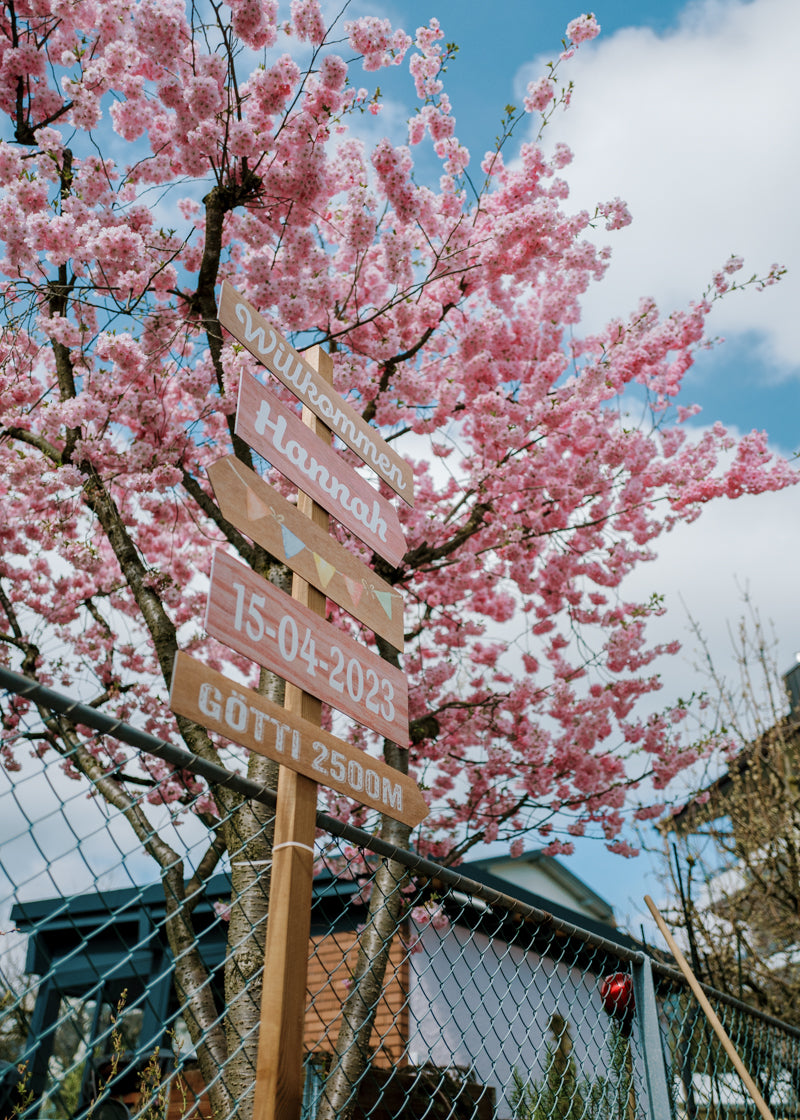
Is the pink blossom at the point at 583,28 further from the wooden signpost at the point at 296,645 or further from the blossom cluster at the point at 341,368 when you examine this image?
the wooden signpost at the point at 296,645

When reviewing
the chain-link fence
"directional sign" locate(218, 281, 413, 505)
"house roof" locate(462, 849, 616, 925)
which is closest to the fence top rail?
the chain-link fence

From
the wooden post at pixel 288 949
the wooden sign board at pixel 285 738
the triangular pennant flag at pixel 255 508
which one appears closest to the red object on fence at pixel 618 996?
the wooden sign board at pixel 285 738

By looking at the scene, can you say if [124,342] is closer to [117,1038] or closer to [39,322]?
[39,322]

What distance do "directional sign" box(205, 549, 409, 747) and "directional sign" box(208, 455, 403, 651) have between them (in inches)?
5.2

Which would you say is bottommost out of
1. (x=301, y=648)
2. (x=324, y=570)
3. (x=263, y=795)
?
(x=263, y=795)

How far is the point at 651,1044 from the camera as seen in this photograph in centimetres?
281

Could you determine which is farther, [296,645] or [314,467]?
[314,467]

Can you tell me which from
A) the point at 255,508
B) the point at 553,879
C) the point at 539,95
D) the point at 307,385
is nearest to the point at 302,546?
the point at 255,508

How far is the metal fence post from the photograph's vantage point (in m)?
2.74

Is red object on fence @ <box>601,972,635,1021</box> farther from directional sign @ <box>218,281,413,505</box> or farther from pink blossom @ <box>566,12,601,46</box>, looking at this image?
pink blossom @ <box>566,12,601,46</box>

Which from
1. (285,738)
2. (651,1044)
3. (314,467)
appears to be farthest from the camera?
(651,1044)

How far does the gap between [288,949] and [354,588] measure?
105 cm

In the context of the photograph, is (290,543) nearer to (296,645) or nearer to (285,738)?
(296,645)

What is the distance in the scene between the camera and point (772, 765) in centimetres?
1110
